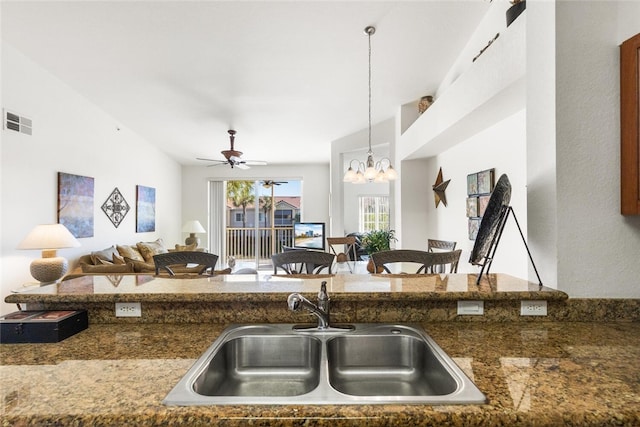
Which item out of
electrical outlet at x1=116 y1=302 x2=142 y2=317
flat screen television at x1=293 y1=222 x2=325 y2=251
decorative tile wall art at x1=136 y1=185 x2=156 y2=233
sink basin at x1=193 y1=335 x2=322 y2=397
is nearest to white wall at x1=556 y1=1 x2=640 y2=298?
sink basin at x1=193 y1=335 x2=322 y2=397

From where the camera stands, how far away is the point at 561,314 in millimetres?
1280

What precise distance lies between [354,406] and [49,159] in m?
4.30

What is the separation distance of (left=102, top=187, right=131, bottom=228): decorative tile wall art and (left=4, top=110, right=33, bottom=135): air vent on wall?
1.55m

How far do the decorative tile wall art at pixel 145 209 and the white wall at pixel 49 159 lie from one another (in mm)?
126

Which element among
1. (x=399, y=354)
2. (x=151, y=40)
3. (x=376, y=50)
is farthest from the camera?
(x=376, y=50)

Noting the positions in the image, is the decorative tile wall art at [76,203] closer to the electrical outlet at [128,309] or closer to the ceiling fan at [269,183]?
the electrical outlet at [128,309]

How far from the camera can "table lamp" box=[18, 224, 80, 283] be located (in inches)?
116

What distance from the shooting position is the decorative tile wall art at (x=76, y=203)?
12.0 feet

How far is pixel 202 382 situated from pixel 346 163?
602 cm

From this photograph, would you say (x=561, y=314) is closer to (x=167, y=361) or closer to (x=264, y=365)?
(x=264, y=365)

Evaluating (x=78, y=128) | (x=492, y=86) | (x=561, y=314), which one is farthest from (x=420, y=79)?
(x=78, y=128)

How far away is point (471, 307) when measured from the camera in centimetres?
127

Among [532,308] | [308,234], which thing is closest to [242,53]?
[532,308]

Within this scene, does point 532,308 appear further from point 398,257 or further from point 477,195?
point 477,195
